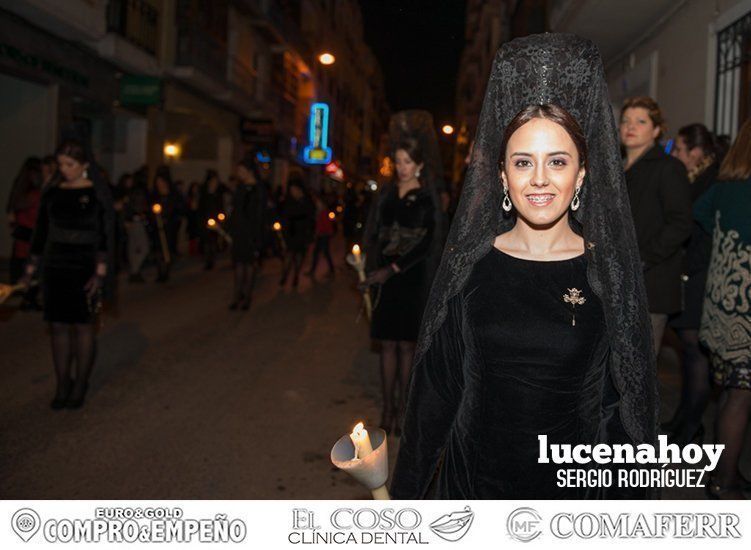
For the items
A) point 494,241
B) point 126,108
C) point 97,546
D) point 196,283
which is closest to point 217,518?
point 97,546

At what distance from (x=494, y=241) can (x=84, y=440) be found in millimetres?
3576

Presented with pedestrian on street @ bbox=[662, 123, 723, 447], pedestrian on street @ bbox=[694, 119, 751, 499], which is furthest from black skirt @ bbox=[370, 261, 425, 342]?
pedestrian on street @ bbox=[694, 119, 751, 499]

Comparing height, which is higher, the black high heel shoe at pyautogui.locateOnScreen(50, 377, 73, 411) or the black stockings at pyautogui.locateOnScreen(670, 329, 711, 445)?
the black stockings at pyautogui.locateOnScreen(670, 329, 711, 445)

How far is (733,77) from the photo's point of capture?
890cm

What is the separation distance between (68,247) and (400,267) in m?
2.45

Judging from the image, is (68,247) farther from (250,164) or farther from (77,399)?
(250,164)

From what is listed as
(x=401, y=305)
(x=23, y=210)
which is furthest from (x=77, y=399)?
(x=23, y=210)

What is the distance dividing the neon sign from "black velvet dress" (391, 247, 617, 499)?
43.4m

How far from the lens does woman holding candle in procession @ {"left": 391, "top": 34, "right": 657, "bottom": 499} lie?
203cm

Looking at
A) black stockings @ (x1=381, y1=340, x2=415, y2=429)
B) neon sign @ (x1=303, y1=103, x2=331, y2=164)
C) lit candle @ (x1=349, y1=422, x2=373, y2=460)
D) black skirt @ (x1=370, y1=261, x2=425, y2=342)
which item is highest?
neon sign @ (x1=303, y1=103, x2=331, y2=164)

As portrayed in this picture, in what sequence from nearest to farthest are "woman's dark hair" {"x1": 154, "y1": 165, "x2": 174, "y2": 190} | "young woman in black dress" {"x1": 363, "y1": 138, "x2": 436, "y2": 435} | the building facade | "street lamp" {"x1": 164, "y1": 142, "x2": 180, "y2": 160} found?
"young woman in black dress" {"x1": 363, "y1": 138, "x2": 436, "y2": 435} → "woman's dark hair" {"x1": 154, "y1": 165, "x2": 174, "y2": 190} → the building facade → "street lamp" {"x1": 164, "y1": 142, "x2": 180, "y2": 160}

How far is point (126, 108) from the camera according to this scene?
1898cm

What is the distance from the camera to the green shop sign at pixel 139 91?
18391 mm

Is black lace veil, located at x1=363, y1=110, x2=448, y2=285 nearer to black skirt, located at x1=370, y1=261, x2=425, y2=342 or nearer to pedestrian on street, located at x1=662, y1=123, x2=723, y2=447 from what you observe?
black skirt, located at x1=370, y1=261, x2=425, y2=342
